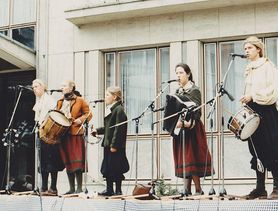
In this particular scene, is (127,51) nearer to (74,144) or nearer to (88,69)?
(88,69)

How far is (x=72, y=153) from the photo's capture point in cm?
1006

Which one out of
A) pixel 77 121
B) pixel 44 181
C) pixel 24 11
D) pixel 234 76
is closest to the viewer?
pixel 77 121

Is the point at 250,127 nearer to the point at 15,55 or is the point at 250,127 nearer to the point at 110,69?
the point at 110,69

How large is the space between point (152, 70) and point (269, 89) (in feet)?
19.1

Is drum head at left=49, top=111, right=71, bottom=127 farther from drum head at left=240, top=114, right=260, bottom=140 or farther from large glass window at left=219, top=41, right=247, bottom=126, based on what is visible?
large glass window at left=219, top=41, right=247, bottom=126

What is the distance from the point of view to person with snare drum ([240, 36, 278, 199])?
311 inches

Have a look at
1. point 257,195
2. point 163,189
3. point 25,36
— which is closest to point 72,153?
point 163,189

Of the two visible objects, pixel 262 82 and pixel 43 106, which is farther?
pixel 43 106

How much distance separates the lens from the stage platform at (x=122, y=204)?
7.53 metres

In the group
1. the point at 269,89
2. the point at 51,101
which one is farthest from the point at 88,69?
the point at 269,89

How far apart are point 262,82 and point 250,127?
60cm

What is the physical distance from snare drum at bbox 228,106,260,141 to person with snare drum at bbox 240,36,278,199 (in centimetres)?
11

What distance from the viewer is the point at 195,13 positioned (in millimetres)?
12969

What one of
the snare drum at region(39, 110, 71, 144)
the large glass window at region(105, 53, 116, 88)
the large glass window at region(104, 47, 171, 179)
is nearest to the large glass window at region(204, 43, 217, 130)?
the large glass window at region(104, 47, 171, 179)
